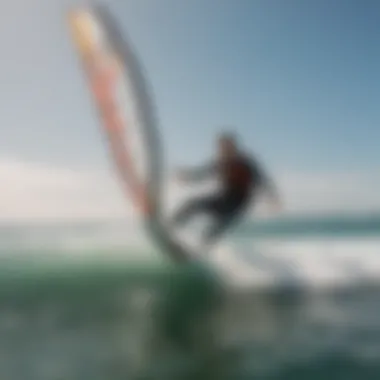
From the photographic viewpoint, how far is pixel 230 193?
12.6ft

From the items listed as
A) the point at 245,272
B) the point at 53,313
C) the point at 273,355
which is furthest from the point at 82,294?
the point at 273,355

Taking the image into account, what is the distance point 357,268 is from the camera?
436 centimetres

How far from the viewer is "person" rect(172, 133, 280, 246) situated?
377 cm

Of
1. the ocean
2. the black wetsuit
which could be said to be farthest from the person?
the ocean

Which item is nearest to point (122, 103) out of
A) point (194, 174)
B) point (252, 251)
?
point (194, 174)

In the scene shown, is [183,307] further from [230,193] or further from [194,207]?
[230,193]

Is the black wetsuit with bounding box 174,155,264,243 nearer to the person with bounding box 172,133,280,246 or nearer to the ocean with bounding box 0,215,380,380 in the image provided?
the person with bounding box 172,133,280,246

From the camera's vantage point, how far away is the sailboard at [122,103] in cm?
355

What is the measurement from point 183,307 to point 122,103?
1.16 meters

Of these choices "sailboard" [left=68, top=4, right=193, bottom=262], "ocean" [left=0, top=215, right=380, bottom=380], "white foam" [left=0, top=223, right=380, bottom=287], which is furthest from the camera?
"white foam" [left=0, top=223, right=380, bottom=287]

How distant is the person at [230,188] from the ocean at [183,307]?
0.42 meters

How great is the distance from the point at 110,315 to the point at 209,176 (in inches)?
36.5

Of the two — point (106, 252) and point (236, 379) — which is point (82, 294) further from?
point (236, 379)

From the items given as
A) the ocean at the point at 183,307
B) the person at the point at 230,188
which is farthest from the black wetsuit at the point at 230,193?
the ocean at the point at 183,307
